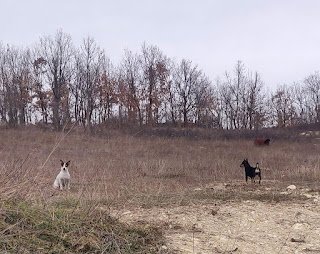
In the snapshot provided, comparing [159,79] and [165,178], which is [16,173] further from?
[159,79]

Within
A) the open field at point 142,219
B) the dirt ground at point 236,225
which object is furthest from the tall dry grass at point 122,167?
the dirt ground at point 236,225

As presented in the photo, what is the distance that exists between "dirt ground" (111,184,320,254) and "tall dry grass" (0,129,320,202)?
965mm

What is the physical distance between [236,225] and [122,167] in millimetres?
7918

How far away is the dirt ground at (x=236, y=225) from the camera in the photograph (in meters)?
3.81

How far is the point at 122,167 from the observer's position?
40.4ft

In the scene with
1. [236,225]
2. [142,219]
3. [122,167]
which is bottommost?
[236,225]

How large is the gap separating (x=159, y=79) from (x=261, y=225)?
1377 inches

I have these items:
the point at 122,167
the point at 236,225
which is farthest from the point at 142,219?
the point at 122,167

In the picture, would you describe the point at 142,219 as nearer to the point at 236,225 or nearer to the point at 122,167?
the point at 236,225

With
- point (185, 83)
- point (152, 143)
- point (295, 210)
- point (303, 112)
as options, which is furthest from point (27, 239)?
point (303, 112)

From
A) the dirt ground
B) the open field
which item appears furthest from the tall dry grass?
the dirt ground

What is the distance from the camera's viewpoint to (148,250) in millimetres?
3381

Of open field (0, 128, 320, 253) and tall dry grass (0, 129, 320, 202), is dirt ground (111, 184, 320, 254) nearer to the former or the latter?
open field (0, 128, 320, 253)

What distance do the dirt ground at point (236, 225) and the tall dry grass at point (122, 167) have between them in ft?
3.17
